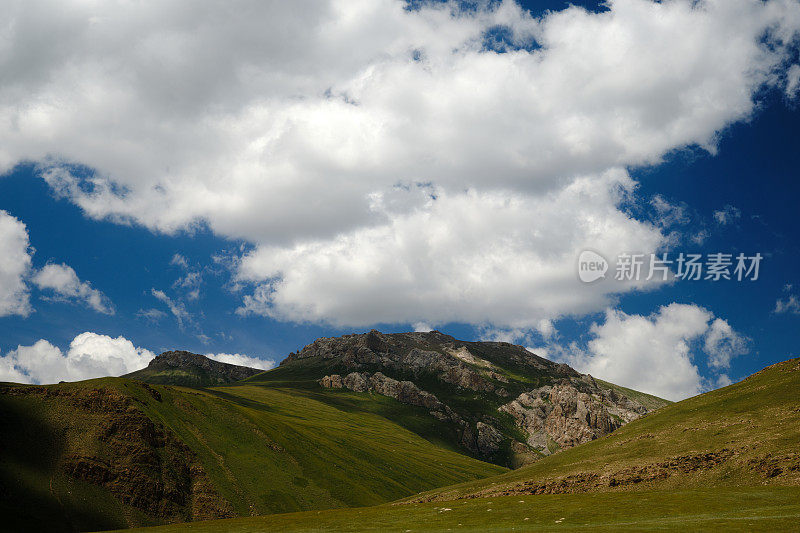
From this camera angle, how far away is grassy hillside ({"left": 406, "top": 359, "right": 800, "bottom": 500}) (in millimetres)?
79562

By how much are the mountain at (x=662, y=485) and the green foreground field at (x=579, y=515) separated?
5.7 inches

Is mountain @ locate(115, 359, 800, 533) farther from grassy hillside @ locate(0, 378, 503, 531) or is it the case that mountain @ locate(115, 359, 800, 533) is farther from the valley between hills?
grassy hillside @ locate(0, 378, 503, 531)

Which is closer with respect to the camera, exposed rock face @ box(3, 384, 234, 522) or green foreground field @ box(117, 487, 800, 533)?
green foreground field @ box(117, 487, 800, 533)

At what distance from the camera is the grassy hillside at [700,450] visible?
261 ft

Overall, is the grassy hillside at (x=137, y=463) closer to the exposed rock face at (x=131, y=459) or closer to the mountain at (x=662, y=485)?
the exposed rock face at (x=131, y=459)

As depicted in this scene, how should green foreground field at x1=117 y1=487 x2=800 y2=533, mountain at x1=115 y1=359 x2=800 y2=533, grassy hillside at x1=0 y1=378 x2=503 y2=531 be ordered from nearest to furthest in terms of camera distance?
green foreground field at x1=117 y1=487 x2=800 y2=533 → mountain at x1=115 y1=359 x2=800 y2=533 → grassy hillside at x1=0 y1=378 x2=503 y2=531

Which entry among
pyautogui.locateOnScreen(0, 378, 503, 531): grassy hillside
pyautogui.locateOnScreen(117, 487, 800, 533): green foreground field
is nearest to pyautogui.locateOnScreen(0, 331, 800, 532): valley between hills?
pyautogui.locateOnScreen(117, 487, 800, 533): green foreground field

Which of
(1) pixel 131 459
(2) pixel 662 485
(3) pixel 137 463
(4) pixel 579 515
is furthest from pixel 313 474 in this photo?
(4) pixel 579 515

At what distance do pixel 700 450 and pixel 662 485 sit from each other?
1779cm

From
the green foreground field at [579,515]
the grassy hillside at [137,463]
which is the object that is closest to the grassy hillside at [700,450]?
the green foreground field at [579,515]

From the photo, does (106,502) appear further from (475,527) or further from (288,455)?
(475,527)

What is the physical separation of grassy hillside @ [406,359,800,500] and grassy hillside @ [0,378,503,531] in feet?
185

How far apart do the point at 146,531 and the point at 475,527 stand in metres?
60.1

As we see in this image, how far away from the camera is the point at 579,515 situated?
63844 mm
